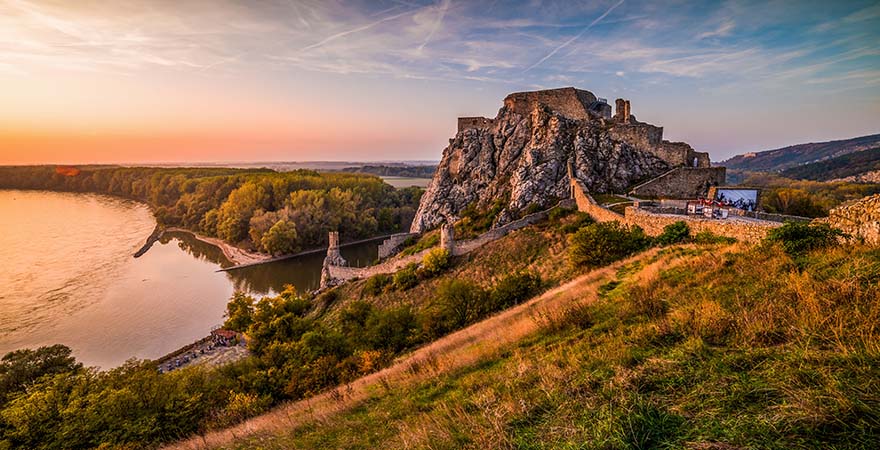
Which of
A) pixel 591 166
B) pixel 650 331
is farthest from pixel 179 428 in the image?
pixel 591 166

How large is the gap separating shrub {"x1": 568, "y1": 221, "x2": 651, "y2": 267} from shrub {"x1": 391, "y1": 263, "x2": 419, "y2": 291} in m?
12.3

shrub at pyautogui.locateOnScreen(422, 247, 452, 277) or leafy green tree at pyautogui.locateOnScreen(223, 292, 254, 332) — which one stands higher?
shrub at pyautogui.locateOnScreen(422, 247, 452, 277)

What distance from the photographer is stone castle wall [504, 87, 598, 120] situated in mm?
32634

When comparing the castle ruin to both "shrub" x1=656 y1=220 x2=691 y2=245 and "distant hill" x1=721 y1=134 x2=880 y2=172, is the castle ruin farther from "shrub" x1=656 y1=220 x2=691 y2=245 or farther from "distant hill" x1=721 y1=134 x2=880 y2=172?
"distant hill" x1=721 y1=134 x2=880 y2=172

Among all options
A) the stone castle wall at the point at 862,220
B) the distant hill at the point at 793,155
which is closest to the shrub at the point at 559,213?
the stone castle wall at the point at 862,220

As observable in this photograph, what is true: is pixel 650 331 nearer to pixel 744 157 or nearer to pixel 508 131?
pixel 508 131

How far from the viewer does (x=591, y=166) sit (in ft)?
90.4

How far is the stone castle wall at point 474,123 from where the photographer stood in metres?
37.5

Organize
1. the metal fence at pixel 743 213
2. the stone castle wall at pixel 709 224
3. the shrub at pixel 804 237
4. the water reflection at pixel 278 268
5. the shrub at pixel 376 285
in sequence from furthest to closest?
1. the water reflection at pixel 278 268
2. the shrub at pixel 376 285
3. the metal fence at pixel 743 213
4. the stone castle wall at pixel 709 224
5. the shrub at pixel 804 237

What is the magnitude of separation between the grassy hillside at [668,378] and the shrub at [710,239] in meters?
3.25

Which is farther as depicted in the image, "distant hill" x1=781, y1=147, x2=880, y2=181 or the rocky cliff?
"distant hill" x1=781, y1=147, x2=880, y2=181

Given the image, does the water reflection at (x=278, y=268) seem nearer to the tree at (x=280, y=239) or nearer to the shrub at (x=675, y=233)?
the tree at (x=280, y=239)

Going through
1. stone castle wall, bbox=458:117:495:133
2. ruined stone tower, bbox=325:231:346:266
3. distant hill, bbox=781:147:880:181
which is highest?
stone castle wall, bbox=458:117:495:133

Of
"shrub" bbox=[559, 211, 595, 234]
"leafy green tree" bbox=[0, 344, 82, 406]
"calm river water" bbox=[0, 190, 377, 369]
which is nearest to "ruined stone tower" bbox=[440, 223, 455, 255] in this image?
"shrub" bbox=[559, 211, 595, 234]
